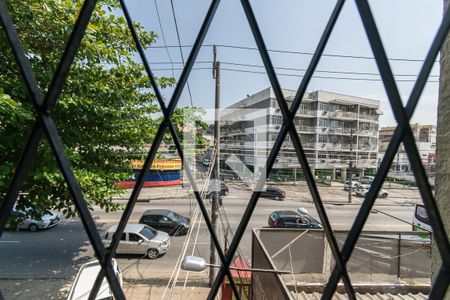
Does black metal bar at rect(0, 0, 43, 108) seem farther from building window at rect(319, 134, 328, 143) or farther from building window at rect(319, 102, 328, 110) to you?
building window at rect(319, 102, 328, 110)

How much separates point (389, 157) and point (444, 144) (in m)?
0.50

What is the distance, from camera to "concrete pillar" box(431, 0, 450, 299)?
895 millimetres

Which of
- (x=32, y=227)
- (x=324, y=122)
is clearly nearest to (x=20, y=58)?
(x=32, y=227)

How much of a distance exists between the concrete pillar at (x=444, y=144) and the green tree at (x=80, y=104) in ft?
8.83

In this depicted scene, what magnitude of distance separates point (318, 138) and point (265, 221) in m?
11.0

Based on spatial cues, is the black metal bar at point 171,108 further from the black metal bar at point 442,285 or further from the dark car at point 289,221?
the dark car at point 289,221

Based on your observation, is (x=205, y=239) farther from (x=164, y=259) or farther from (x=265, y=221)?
(x=265, y=221)

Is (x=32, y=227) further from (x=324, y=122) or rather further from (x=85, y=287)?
(x=324, y=122)

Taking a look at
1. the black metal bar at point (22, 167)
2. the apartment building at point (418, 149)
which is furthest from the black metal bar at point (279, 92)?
the black metal bar at point (22, 167)

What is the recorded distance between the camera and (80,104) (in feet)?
9.37

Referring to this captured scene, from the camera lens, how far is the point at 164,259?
757cm

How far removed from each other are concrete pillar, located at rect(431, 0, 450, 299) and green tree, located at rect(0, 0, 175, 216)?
8.83 ft

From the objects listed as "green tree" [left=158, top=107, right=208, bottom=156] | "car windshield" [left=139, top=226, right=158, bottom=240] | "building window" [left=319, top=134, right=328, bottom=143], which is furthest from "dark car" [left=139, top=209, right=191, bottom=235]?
"building window" [left=319, top=134, right=328, bottom=143]

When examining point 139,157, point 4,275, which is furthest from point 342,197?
point 4,275
